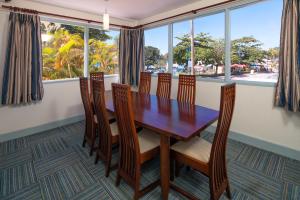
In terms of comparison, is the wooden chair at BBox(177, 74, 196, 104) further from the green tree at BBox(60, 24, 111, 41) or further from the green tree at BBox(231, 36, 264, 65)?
the green tree at BBox(60, 24, 111, 41)

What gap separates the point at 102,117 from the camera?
2.08m

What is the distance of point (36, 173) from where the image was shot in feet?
7.09

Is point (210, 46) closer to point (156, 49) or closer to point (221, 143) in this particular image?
point (156, 49)

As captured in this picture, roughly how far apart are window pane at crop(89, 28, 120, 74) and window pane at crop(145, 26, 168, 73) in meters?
0.79

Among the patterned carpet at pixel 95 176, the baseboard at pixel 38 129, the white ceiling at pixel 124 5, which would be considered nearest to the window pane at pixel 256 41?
the white ceiling at pixel 124 5

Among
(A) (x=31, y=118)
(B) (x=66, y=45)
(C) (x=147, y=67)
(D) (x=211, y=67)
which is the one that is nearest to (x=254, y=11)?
(D) (x=211, y=67)

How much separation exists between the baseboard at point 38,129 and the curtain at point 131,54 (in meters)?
1.48

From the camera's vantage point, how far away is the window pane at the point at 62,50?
353 centimetres

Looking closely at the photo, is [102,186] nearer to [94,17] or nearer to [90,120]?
[90,120]

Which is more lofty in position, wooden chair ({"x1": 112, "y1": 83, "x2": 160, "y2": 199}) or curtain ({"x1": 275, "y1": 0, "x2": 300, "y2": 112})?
curtain ({"x1": 275, "y1": 0, "x2": 300, "y2": 112})

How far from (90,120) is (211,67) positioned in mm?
2341

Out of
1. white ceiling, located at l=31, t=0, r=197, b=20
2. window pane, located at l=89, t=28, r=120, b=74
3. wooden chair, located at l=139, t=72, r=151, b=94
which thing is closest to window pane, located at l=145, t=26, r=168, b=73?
white ceiling, located at l=31, t=0, r=197, b=20

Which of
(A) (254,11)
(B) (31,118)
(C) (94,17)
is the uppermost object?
(C) (94,17)

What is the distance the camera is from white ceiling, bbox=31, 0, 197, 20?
3.28 m
